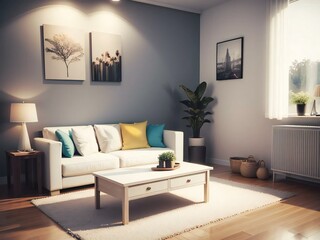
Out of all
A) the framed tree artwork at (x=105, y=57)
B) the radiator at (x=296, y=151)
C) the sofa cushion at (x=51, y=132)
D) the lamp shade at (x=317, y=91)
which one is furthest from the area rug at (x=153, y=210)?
the framed tree artwork at (x=105, y=57)

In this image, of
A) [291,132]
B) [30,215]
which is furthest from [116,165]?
[291,132]

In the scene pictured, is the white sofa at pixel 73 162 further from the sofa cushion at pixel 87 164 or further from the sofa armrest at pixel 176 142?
the sofa armrest at pixel 176 142

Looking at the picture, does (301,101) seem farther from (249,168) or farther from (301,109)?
(249,168)

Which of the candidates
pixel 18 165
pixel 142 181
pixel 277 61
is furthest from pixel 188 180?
pixel 277 61

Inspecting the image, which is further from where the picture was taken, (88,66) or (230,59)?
(230,59)

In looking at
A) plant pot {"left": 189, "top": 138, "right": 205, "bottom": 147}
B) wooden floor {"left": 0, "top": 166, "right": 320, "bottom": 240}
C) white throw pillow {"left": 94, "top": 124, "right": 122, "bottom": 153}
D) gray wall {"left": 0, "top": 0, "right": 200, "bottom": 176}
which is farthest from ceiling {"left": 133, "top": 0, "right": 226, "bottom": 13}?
wooden floor {"left": 0, "top": 166, "right": 320, "bottom": 240}

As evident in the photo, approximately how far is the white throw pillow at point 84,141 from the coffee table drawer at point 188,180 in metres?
1.57

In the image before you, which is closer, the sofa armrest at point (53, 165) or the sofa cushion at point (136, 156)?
the sofa armrest at point (53, 165)

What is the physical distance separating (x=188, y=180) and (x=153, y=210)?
46 cm

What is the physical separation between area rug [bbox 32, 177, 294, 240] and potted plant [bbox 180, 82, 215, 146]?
1.51 m

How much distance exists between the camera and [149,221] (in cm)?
270

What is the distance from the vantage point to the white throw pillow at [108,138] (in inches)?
169

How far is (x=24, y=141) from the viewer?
377 cm

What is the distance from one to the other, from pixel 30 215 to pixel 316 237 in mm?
2548
